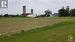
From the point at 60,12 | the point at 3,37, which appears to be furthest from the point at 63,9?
the point at 3,37

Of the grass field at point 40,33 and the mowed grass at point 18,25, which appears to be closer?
the grass field at point 40,33

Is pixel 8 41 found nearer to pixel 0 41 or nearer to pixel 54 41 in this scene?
pixel 0 41

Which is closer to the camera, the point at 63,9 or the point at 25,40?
the point at 25,40

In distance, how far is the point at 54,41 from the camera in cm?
1697

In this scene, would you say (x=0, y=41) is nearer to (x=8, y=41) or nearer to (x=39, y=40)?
(x=8, y=41)

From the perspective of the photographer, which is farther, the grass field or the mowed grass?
the mowed grass

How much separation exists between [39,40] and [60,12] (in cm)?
10138

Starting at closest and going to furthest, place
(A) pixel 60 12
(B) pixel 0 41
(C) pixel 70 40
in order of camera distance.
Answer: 1. (B) pixel 0 41
2. (C) pixel 70 40
3. (A) pixel 60 12

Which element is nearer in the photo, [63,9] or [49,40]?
[49,40]

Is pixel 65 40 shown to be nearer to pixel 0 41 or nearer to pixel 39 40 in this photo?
pixel 39 40

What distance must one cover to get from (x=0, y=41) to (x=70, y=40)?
450 cm

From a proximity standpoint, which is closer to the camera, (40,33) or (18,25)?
(40,33)

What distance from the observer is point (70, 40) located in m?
17.5

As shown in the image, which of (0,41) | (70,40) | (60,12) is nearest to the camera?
(0,41)
